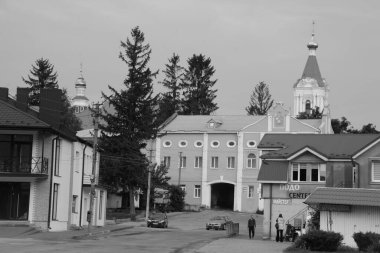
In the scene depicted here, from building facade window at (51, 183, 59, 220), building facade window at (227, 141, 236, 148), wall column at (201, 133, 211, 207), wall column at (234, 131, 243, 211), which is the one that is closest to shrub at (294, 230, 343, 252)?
building facade window at (51, 183, 59, 220)

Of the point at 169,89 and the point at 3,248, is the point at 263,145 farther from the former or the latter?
the point at 169,89

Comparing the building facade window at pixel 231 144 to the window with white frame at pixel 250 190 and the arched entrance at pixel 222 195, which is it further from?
the window with white frame at pixel 250 190

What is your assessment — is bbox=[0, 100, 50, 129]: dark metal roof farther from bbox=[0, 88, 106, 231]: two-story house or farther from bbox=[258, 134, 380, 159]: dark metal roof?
bbox=[258, 134, 380, 159]: dark metal roof

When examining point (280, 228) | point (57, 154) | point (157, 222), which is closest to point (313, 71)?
point (157, 222)

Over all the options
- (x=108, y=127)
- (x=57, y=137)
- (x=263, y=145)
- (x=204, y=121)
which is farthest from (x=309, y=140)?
(x=204, y=121)

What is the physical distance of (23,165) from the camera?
1845 inches

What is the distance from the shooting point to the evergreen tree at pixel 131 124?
249 feet

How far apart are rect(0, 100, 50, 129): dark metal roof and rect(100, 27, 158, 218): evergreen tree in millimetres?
28030

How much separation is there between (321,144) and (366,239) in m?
20.5

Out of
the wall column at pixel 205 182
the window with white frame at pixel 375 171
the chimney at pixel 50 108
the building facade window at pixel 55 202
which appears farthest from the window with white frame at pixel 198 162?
the building facade window at pixel 55 202

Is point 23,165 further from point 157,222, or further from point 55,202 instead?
point 157,222

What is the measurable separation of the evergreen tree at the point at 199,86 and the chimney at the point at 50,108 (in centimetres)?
7250

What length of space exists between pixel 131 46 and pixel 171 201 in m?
20.3

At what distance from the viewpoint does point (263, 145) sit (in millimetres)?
57969
